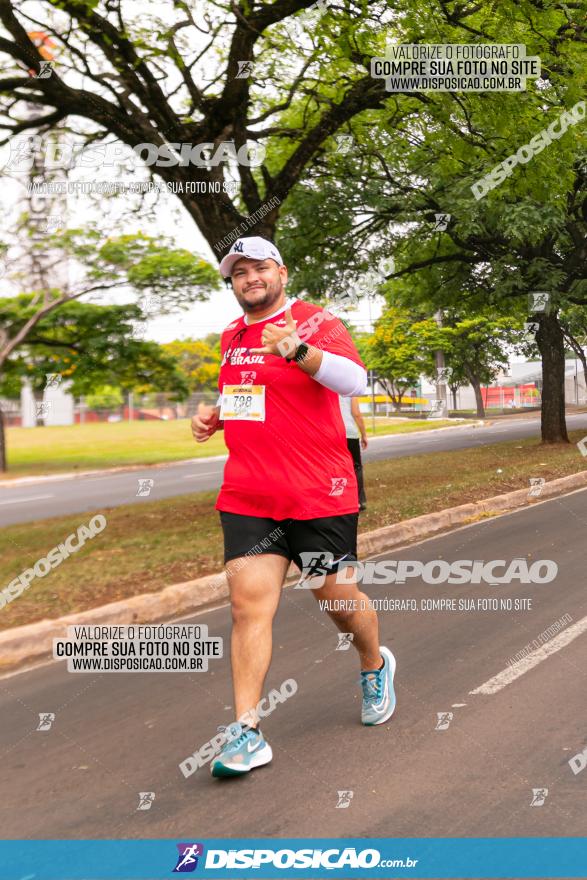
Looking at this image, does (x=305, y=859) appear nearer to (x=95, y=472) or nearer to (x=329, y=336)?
(x=329, y=336)

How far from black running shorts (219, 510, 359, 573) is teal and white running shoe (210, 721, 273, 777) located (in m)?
0.68

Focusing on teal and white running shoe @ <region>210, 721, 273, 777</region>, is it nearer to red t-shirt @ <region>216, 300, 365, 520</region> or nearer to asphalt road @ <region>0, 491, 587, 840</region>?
asphalt road @ <region>0, 491, 587, 840</region>

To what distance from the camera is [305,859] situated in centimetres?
295

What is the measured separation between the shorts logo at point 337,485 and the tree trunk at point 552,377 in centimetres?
1854

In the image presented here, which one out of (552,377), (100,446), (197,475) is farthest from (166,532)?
(100,446)

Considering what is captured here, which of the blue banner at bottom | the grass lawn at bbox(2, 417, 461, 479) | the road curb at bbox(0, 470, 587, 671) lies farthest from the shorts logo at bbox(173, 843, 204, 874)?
the grass lawn at bbox(2, 417, 461, 479)

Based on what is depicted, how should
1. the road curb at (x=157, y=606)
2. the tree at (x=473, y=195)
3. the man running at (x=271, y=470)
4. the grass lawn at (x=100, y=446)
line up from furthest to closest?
the grass lawn at (x=100, y=446) → the tree at (x=473, y=195) → the road curb at (x=157, y=606) → the man running at (x=271, y=470)

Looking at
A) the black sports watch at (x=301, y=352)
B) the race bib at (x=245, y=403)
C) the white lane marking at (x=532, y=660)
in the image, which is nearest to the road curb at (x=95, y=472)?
the white lane marking at (x=532, y=660)

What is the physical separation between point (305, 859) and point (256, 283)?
219 cm

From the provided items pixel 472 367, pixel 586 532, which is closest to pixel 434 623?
pixel 586 532

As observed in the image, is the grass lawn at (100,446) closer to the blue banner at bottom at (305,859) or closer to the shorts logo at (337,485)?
the shorts logo at (337,485)

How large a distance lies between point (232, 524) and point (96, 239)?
1689 cm

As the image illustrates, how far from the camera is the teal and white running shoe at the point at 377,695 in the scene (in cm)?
409

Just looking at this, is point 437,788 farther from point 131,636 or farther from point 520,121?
point 520,121
